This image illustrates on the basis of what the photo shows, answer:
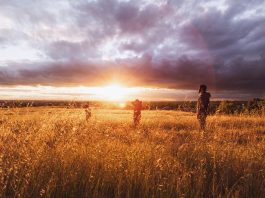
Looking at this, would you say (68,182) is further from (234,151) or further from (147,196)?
(234,151)

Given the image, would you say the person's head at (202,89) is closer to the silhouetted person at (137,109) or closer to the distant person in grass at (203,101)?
the distant person in grass at (203,101)

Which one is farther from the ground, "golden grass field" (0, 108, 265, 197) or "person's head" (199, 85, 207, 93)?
"person's head" (199, 85, 207, 93)

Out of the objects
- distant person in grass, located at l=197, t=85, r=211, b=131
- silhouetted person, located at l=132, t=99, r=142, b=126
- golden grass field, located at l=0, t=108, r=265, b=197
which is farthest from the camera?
silhouetted person, located at l=132, t=99, r=142, b=126

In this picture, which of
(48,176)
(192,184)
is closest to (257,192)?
(192,184)

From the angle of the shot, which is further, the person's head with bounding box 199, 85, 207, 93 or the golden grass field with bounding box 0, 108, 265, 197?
the person's head with bounding box 199, 85, 207, 93

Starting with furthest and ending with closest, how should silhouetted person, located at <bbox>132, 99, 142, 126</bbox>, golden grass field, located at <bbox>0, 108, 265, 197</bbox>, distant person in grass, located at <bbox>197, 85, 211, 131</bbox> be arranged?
silhouetted person, located at <bbox>132, 99, 142, 126</bbox>, distant person in grass, located at <bbox>197, 85, 211, 131</bbox>, golden grass field, located at <bbox>0, 108, 265, 197</bbox>

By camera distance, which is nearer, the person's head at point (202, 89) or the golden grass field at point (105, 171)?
the golden grass field at point (105, 171)

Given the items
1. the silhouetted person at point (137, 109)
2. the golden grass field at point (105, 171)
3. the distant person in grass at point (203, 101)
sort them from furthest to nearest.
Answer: the silhouetted person at point (137, 109) → the distant person in grass at point (203, 101) → the golden grass field at point (105, 171)

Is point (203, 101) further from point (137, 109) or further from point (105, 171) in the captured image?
point (105, 171)

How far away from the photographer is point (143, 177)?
502 cm

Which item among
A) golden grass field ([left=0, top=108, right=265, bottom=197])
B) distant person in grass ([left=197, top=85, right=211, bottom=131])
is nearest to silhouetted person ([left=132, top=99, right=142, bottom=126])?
distant person in grass ([left=197, top=85, right=211, bottom=131])

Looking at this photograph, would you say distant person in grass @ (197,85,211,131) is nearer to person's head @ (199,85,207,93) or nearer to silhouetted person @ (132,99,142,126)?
person's head @ (199,85,207,93)

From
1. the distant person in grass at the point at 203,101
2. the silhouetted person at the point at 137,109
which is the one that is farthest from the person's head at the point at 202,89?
the silhouetted person at the point at 137,109

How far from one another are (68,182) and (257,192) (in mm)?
2850
